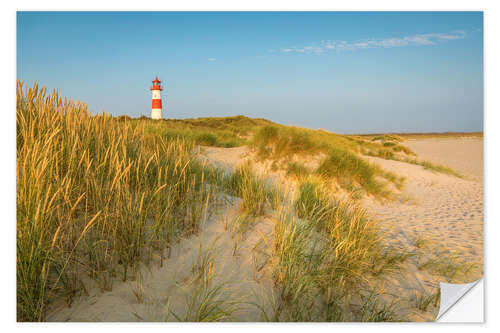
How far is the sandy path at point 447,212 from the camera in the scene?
8.46 ft

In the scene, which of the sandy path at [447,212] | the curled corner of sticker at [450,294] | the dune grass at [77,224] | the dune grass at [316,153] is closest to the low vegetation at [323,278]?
the curled corner of sticker at [450,294]

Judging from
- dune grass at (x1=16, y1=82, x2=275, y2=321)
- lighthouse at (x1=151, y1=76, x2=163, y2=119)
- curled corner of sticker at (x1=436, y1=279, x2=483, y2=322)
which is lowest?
curled corner of sticker at (x1=436, y1=279, x2=483, y2=322)

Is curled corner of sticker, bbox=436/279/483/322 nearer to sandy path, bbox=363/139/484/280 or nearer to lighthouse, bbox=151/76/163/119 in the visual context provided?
sandy path, bbox=363/139/484/280

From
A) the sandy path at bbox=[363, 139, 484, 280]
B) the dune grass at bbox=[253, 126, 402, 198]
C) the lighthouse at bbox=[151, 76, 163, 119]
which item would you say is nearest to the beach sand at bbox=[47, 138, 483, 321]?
the sandy path at bbox=[363, 139, 484, 280]

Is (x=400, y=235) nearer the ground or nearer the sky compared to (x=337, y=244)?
nearer the ground

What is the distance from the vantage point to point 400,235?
2973mm

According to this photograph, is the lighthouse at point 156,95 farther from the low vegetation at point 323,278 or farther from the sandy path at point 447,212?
the sandy path at point 447,212

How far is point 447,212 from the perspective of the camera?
13.1 feet

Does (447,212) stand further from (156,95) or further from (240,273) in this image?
(156,95)

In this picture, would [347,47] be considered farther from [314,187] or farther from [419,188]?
[419,188]

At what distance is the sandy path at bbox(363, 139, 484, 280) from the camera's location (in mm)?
2580

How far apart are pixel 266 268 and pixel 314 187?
1.55 m
